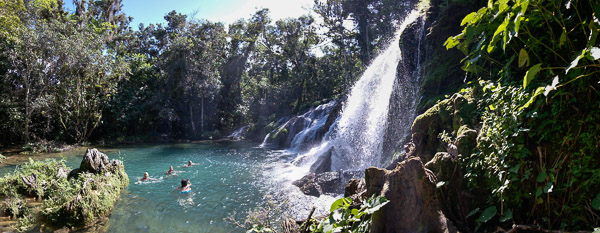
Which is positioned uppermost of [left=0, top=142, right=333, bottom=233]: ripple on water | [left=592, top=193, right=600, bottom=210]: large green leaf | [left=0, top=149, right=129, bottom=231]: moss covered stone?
[left=592, top=193, right=600, bottom=210]: large green leaf

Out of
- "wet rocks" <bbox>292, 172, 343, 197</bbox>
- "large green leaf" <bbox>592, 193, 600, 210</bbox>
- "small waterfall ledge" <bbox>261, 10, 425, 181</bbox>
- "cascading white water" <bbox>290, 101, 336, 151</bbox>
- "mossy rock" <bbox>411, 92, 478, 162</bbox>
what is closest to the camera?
"large green leaf" <bbox>592, 193, 600, 210</bbox>

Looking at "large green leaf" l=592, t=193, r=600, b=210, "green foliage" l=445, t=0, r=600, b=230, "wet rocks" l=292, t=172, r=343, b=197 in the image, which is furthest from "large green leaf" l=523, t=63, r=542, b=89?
"wet rocks" l=292, t=172, r=343, b=197

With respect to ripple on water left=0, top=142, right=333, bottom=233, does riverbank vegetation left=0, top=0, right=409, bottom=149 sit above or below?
above

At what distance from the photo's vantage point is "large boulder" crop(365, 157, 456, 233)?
9.10ft

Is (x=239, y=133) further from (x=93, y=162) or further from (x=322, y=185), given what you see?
(x=322, y=185)

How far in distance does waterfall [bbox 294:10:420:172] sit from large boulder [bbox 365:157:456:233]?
659 cm

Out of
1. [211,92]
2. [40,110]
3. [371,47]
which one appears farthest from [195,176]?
[371,47]

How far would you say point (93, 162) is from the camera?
9609mm

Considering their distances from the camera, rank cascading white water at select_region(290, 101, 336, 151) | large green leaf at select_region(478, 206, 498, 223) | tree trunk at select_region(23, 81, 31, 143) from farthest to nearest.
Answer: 1. cascading white water at select_region(290, 101, 336, 151)
2. tree trunk at select_region(23, 81, 31, 143)
3. large green leaf at select_region(478, 206, 498, 223)

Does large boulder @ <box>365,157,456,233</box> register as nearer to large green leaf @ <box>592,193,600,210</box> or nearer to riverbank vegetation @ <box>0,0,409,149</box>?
large green leaf @ <box>592,193,600,210</box>

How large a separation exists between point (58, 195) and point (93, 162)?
230 centimetres

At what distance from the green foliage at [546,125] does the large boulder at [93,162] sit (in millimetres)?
10979

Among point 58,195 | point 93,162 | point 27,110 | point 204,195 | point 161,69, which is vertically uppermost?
point 161,69

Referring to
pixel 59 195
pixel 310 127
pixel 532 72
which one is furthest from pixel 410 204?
pixel 310 127
